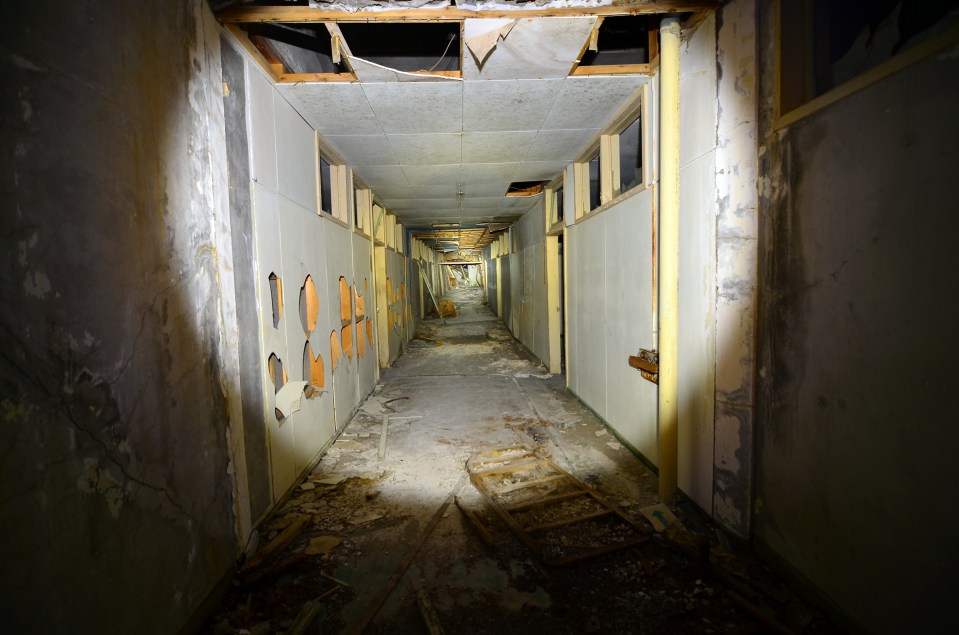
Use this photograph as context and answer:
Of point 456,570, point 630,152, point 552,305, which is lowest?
point 456,570

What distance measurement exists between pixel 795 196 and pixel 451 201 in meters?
6.40

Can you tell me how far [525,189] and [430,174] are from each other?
2.17 metres

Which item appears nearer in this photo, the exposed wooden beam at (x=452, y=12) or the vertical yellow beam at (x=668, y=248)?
the exposed wooden beam at (x=452, y=12)

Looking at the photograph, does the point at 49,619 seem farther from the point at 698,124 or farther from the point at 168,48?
the point at 698,124

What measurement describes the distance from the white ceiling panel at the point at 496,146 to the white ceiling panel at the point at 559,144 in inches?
4.2

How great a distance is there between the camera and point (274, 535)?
2633mm

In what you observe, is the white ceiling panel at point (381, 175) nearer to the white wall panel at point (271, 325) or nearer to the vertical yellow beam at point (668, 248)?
the white wall panel at point (271, 325)

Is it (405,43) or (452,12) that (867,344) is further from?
(405,43)

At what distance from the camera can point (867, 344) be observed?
1.63m

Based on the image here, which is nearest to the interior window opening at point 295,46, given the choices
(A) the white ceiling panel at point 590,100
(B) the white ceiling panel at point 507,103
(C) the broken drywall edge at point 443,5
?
(C) the broken drywall edge at point 443,5

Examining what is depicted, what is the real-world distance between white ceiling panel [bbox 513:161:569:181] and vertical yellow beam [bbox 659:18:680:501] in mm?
2827

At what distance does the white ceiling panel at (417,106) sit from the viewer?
3232mm

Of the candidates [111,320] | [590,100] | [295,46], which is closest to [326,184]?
[295,46]

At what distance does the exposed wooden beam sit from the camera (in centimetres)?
237
